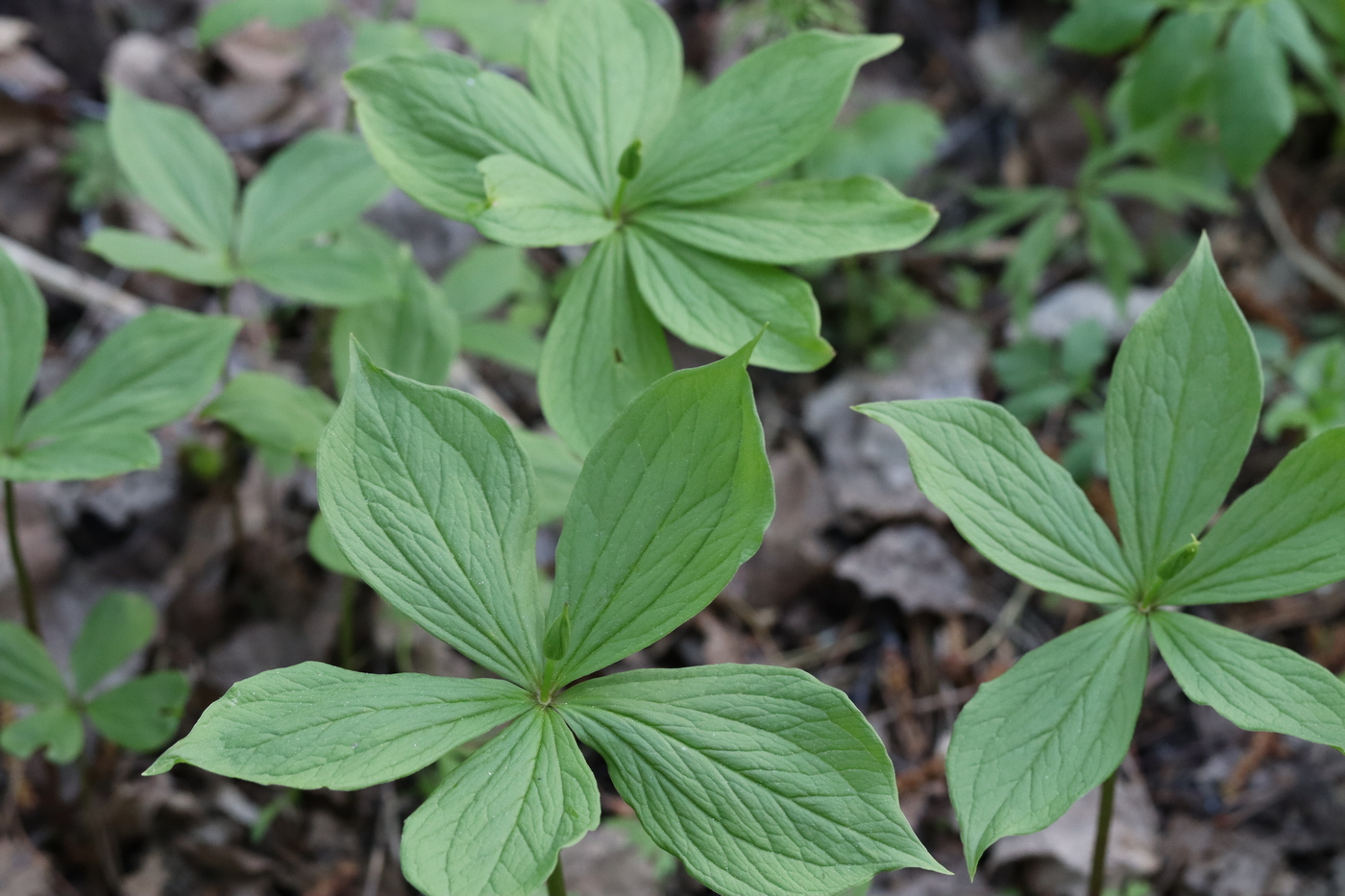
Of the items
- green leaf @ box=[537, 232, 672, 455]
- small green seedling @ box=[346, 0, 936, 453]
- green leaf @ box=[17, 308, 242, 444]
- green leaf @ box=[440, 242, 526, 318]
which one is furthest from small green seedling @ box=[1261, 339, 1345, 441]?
green leaf @ box=[17, 308, 242, 444]

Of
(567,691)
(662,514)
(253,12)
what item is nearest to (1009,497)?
(662,514)

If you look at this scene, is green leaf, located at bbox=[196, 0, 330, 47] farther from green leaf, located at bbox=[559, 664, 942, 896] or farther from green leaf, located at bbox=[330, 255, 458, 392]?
green leaf, located at bbox=[559, 664, 942, 896]

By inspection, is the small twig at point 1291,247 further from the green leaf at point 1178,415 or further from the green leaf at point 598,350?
the green leaf at point 598,350

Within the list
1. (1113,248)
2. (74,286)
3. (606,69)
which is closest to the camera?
(606,69)

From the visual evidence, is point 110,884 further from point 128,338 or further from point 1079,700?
point 1079,700

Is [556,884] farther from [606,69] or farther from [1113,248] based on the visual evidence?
[1113,248]

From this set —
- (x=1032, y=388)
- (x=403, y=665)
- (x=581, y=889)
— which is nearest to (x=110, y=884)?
(x=403, y=665)
